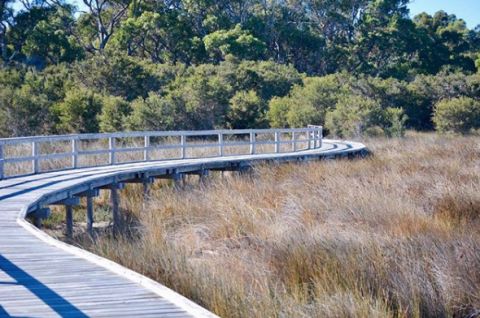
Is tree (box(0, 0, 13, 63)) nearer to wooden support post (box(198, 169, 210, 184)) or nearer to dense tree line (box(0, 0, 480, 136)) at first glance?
dense tree line (box(0, 0, 480, 136))

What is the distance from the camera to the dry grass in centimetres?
714

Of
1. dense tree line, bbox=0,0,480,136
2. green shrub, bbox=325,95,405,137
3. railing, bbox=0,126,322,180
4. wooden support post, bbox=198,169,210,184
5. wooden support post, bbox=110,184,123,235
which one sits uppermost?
dense tree line, bbox=0,0,480,136

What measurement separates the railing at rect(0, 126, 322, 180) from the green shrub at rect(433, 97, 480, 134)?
14792 mm

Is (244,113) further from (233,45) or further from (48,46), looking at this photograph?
(233,45)

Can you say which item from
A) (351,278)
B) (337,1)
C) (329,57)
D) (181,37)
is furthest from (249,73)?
(351,278)

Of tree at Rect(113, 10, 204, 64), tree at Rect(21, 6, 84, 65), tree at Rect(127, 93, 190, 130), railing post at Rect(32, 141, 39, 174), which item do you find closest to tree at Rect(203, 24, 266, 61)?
tree at Rect(113, 10, 204, 64)

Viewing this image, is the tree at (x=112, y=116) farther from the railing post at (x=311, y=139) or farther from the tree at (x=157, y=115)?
the railing post at (x=311, y=139)

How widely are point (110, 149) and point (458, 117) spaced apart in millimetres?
28267

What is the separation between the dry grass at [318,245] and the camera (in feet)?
23.4

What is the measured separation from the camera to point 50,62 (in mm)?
44250

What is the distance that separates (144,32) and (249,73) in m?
11.1

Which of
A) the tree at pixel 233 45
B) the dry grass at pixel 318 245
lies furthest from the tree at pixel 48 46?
the dry grass at pixel 318 245

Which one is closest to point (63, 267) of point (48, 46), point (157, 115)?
point (157, 115)

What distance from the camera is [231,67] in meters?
44.2
